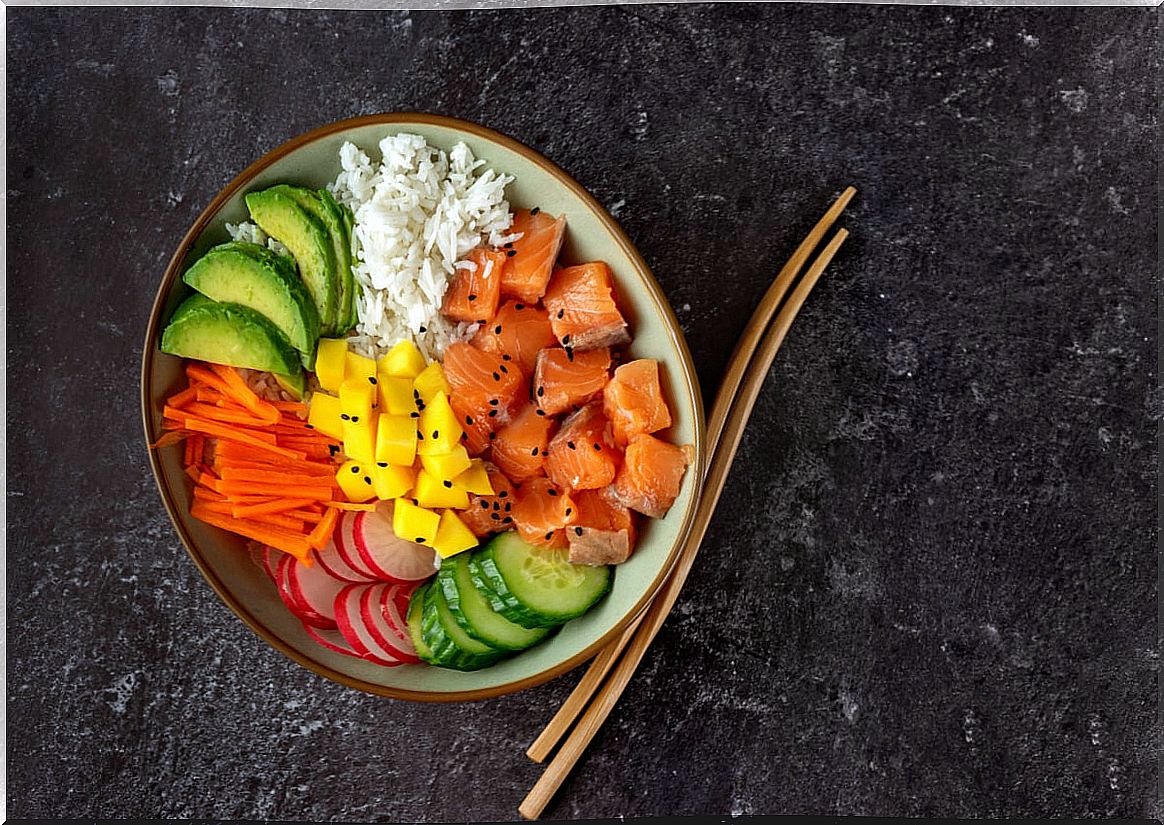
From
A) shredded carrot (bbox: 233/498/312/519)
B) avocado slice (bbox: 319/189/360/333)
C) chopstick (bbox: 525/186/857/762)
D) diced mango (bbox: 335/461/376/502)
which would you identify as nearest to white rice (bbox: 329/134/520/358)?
avocado slice (bbox: 319/189/360/333)

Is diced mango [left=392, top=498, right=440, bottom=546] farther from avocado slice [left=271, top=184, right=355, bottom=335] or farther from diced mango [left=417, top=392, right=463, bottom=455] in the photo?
avocado slice [left=271, top=184, right=355, bottom=335]

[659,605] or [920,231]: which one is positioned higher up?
[920,231]

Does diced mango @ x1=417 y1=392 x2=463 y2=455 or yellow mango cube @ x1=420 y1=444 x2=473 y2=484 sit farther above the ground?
diced mango @ x1=417 y1=392 x2=463 y2=455

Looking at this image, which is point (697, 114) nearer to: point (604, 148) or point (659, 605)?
point (604, 148)

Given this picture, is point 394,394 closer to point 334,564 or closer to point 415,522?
point 415,522

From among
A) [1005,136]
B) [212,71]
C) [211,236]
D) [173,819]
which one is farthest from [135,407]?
[1005,136]

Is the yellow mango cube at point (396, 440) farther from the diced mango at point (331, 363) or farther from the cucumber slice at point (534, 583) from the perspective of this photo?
the cucumber slice at point (534, 583)
